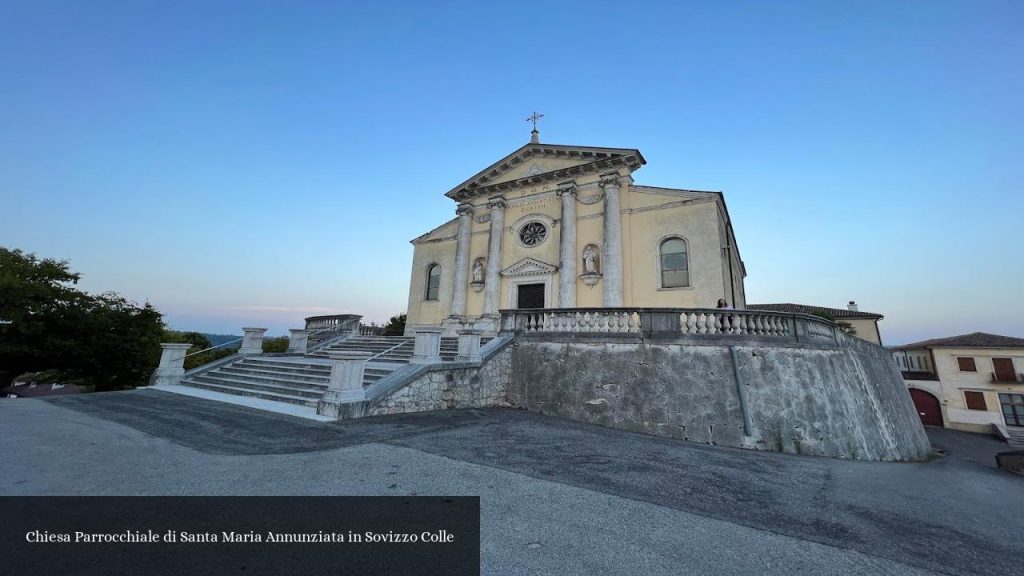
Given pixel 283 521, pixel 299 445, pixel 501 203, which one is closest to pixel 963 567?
pixel 283 521

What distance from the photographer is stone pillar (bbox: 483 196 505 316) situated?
16.8m

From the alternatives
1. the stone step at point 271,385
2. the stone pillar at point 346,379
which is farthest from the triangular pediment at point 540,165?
the stone pillar at point 346,379

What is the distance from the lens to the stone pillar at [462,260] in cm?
1741

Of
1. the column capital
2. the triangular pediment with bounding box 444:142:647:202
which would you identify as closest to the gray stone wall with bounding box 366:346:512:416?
the column capital

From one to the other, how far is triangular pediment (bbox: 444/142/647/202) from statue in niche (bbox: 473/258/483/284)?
354cm

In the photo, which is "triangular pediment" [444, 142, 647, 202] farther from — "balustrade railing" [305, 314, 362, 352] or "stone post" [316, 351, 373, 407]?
"stone post" [316, 351, 373, 407]

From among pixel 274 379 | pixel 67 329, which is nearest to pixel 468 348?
pixel 274 379

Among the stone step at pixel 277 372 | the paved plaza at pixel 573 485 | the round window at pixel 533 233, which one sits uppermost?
the round window at pixel 533 233

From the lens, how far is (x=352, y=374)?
24.0ft

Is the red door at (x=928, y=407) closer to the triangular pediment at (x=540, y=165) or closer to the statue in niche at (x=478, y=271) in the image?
the triangular pediment at (x=540, y=165)

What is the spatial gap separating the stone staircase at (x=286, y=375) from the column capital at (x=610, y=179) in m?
9.07

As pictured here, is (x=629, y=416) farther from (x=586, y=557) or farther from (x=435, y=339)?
(x=586, y=557)

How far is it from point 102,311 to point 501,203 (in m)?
18.6

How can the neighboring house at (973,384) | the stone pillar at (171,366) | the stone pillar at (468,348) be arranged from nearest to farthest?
the stone pillar at (468,348)
the stone pillar at (171,366)
the neighboring house at (973,384)
